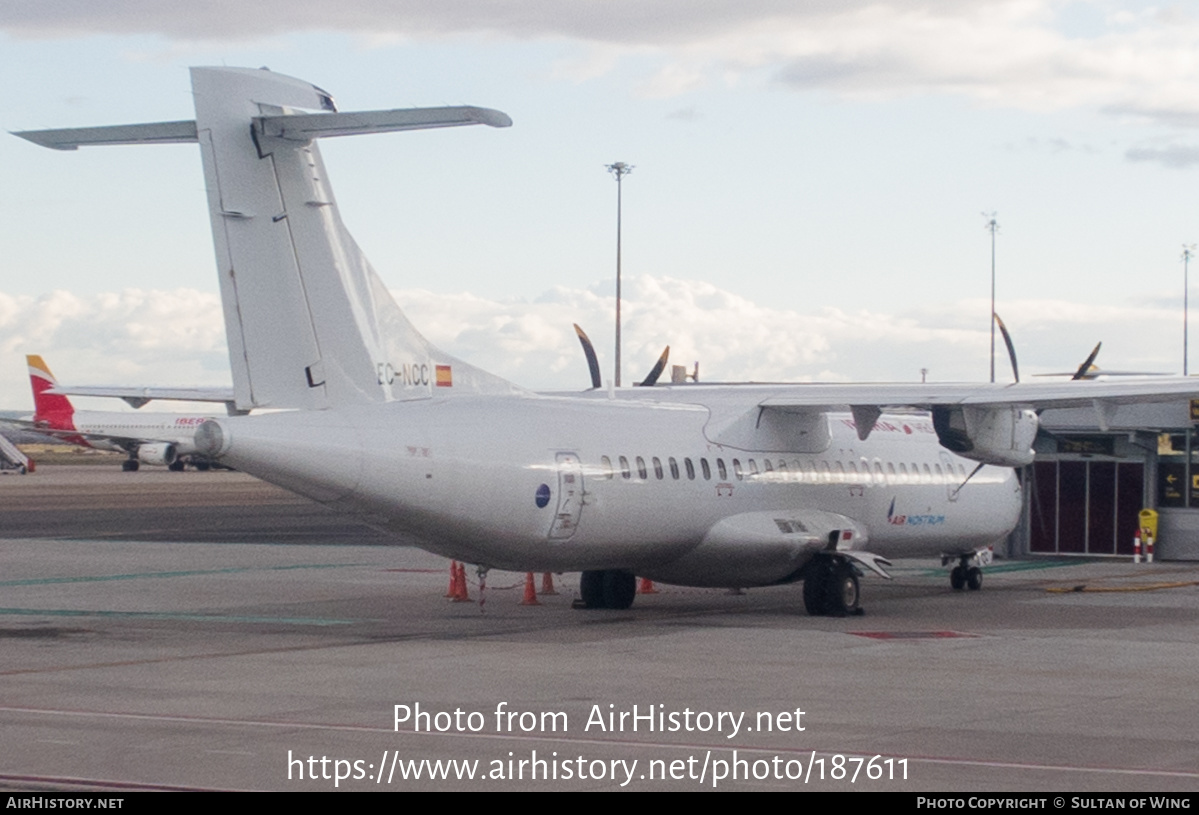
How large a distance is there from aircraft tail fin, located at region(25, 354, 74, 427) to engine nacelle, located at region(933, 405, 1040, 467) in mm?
64808

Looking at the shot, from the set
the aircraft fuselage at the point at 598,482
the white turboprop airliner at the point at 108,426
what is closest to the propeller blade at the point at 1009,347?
the aircraft fuselage at the point at 598,482

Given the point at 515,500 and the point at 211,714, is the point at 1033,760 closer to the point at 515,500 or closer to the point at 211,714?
the point at 211,714

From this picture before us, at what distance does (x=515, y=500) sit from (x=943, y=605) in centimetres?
892

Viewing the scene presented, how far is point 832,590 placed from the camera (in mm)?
21656

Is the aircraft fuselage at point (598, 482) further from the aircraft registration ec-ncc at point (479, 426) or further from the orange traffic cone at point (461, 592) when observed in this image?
the orange traffic cone at point (461, 592)

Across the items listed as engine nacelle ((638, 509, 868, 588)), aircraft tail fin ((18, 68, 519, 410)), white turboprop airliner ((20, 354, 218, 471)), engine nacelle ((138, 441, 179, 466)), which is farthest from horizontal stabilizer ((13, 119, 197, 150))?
engine nacelle ((138, 441, 179, 466))

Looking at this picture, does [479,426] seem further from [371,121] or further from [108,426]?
[108,426]

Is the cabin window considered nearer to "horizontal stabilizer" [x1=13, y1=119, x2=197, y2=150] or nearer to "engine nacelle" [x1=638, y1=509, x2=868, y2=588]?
"engine nacelle" [x1=638, y1=509, x2=868, y2=588]

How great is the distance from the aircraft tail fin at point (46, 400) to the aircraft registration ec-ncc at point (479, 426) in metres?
63.3

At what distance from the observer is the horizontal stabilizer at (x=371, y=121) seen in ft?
50.8

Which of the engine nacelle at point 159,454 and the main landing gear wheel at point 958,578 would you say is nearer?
the main landing gear wheel at point 958,578

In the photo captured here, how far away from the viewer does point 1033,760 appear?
10594 millimetres

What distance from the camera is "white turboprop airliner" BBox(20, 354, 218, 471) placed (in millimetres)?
80375

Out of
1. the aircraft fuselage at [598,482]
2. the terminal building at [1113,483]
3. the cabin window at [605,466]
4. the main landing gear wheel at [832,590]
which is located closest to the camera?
the aircraft fuselage at [598,482]
